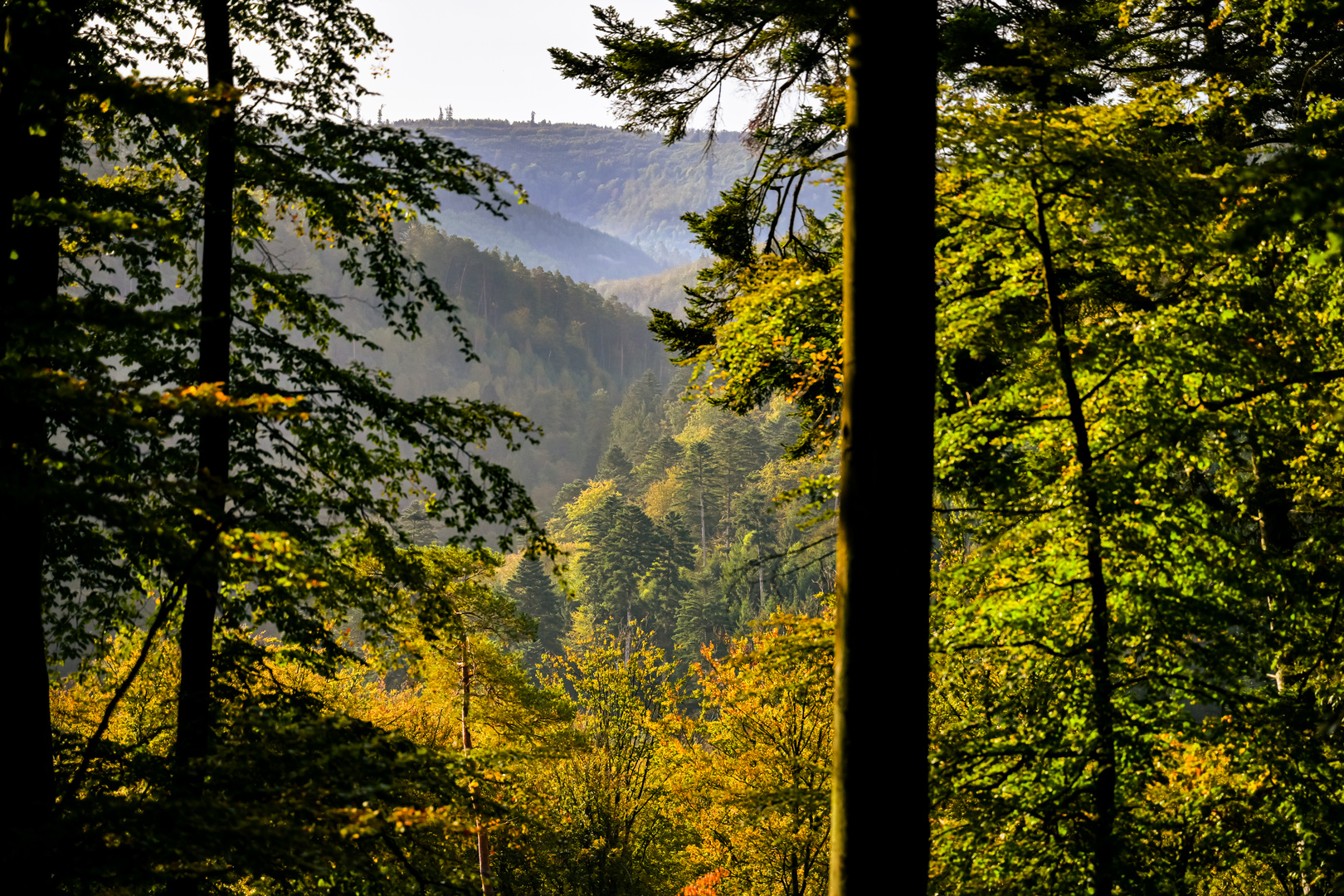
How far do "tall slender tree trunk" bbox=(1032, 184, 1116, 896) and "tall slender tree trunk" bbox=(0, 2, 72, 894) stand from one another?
17.2 feet

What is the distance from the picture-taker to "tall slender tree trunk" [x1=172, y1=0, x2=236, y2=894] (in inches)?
201

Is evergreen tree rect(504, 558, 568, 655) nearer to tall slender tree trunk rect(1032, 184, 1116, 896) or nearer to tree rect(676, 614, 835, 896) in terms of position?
tree rect(676, 614, 835, 896)

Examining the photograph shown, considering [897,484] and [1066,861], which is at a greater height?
[897,484]

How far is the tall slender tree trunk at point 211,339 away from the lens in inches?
201

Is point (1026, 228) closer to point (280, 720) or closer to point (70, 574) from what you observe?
point (280, 720)

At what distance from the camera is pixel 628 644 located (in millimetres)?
56531

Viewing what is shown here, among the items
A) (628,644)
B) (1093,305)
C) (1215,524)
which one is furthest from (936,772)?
(628,644)

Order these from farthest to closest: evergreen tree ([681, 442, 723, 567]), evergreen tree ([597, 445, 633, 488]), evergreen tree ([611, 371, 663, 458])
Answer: evergreen tree ([611, 371, 663, 458]) → evergreen tree ([597, 445, 633, 488]) → evergreen tree ([681, 442, 723, 567])

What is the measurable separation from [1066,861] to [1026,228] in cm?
394

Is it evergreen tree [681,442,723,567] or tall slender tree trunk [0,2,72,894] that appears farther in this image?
evergreen tree [681,442,723,567]

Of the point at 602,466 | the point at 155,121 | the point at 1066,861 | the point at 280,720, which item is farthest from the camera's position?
the point at 602,466

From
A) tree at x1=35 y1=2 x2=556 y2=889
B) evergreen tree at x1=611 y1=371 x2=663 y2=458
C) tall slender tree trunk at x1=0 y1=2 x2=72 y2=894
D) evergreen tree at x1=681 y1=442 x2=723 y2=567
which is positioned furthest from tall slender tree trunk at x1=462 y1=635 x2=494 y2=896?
evergreen tree at x1=611 y1=371 x2=663 y2=458

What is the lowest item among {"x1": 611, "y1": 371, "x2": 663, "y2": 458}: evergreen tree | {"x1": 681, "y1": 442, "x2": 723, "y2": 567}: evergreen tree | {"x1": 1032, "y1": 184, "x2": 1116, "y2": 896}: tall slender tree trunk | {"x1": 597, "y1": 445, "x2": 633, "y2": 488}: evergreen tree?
{"x1": 1032, "y1": 184, "x2": 1116, "y2": 896}: tall slender tree trunk

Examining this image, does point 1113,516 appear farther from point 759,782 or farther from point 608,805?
point 608,805
